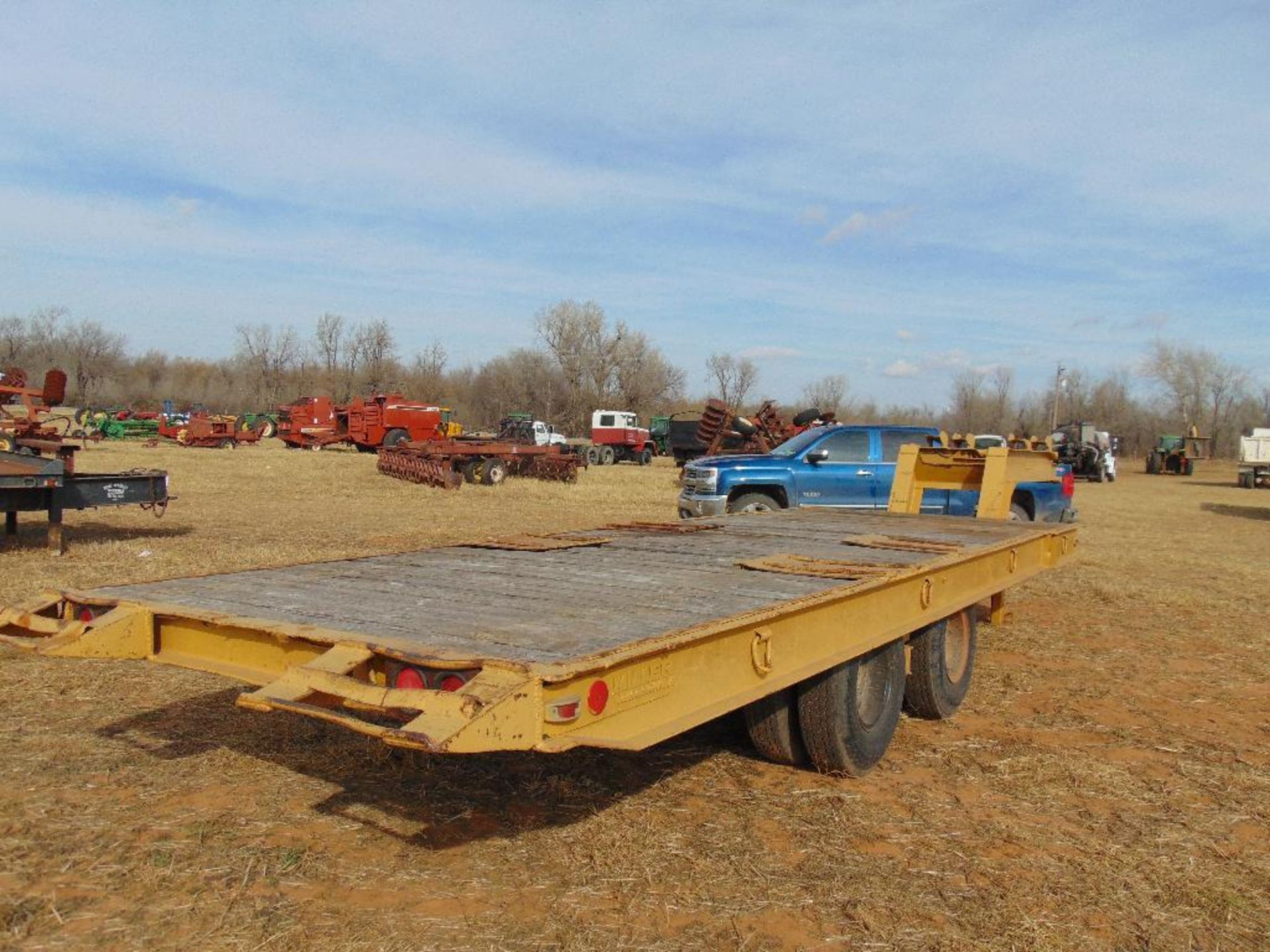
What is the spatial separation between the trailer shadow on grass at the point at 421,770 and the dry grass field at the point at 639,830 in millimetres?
17

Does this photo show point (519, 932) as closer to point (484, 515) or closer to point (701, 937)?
point (701, 937)

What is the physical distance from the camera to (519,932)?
3031 mm

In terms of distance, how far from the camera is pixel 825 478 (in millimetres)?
11797

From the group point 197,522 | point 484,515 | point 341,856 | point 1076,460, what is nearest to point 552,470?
point 484,515

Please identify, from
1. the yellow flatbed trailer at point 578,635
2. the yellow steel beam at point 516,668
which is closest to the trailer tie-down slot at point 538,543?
the yellow flatbed trailer at point 578,635

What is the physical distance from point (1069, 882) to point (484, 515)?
14401 millimetres

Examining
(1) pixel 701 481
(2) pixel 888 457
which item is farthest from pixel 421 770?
(2) pixel 888 457

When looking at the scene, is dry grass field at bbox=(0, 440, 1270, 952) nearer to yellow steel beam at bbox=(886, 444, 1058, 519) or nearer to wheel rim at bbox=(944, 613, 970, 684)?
wheel rim at bbox=(944, 613, 970, 684)

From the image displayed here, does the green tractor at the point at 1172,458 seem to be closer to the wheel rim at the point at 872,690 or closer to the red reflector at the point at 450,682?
the wheel rim at the point at 872,690

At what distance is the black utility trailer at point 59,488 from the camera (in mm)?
9156

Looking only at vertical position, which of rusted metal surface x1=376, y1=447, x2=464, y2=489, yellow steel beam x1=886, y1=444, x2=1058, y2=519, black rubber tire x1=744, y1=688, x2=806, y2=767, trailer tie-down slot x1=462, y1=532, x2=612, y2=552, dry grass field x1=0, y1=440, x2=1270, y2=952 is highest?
yellow steel beam x1=886, y1=444, x2=1058, y2=519

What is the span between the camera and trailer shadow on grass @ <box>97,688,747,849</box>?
3.92 m

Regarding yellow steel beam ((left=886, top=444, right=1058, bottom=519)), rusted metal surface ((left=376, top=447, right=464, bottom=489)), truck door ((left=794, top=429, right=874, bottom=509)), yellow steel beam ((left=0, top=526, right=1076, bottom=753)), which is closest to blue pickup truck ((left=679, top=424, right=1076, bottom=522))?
truck door ((left=794, top=429, right=874, bottom=509))

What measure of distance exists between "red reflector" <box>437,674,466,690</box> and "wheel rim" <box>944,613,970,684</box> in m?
3.78
